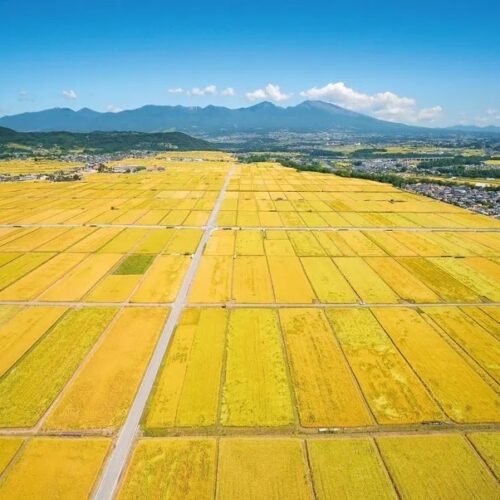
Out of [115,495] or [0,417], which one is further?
[0,417]

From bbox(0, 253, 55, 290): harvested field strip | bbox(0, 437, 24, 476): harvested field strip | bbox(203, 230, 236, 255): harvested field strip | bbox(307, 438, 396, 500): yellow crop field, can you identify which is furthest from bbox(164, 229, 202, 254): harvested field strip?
bbox(307, 438, 396, 500): yellow crop field

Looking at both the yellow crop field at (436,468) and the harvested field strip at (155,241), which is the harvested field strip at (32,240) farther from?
the yellow crop field at (436,468)

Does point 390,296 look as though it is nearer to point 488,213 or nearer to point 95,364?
point 95,364

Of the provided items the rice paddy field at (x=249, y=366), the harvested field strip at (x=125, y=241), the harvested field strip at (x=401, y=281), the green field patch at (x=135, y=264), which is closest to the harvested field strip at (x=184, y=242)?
the rice paddy field at (x=249, y=366)

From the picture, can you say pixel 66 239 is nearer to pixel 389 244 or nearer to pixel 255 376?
pixel 255 376

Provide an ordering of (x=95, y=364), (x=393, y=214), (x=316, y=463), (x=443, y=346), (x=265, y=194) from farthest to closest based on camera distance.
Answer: (x=265, y=194), (x=393, y=214), (x=443, y=346), (x=95, y=364), (x=316, y=463)

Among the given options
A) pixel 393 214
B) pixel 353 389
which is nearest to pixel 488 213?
pixel 393 214

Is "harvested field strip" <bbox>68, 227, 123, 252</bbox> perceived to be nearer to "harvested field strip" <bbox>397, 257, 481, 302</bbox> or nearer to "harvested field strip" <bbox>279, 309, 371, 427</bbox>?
"harvested field strip" <bbox>279, 309, 371, 427</bbox>
